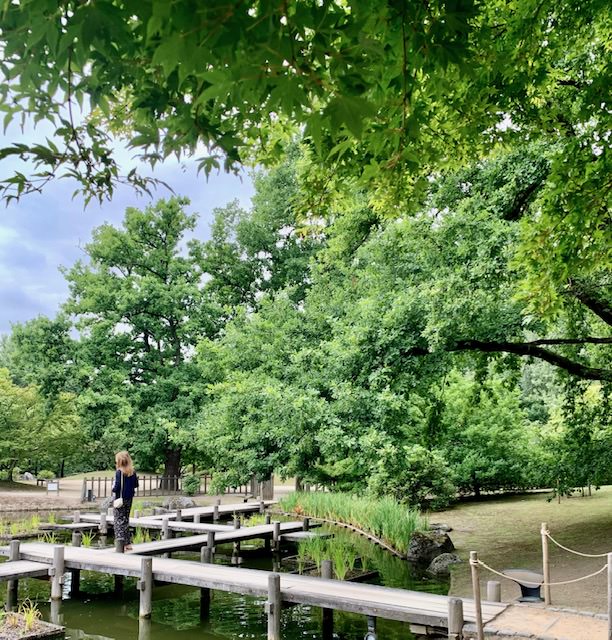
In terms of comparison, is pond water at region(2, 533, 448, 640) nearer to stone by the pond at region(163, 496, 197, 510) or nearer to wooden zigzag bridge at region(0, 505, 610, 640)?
wooden zigzag bridge at region(0, 505, 610, 640)

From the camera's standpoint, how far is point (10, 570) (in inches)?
424

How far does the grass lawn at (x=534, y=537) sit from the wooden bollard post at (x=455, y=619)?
99.3 inches

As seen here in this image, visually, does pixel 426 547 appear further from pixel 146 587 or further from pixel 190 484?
pixel 190 484

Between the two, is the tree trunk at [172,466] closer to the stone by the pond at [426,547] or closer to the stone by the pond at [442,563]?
the stone by the pond at [426,547]

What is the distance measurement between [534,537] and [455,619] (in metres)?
9.35

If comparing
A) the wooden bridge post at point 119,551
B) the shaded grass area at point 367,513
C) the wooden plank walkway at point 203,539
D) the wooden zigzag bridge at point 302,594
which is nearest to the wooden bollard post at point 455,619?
the wooden zigzag bridge at point 302,594

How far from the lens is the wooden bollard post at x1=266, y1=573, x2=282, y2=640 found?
27.6ft

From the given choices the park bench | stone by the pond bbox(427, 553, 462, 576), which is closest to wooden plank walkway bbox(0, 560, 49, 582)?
stone by the pond bbox(427, 553, 462, 576)

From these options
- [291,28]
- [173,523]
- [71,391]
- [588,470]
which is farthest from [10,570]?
[71,391]

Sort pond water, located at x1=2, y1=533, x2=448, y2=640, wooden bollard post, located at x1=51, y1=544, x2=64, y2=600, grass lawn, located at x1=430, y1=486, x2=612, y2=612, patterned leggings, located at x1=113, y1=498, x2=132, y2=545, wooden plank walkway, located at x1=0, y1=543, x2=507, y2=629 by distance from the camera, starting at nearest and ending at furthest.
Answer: wooden plank walkway, located at x1=0, y1=543, x2=507, y2=629 < pond water, located at x1=2, y1=533, x2=448, y2=640 < grass lawn, located at x1=430, y1=486, x2=612, y2=612 < wooden bollard post, located at x1=51, y1=544, x2=64, y2=600 < patterned leggings, located at x1=113, y1=498, x2=132, y2=545

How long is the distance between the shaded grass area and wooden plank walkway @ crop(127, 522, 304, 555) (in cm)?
181

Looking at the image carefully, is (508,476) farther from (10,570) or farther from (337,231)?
(10,570)

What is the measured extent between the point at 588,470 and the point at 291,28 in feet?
47.7

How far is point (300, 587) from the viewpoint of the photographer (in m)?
8.81
